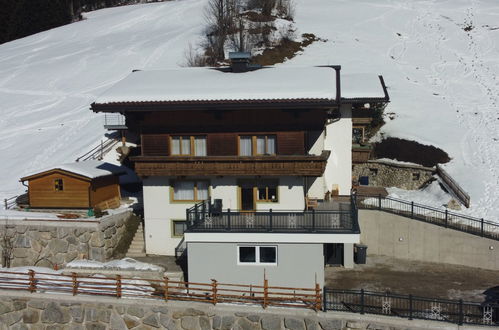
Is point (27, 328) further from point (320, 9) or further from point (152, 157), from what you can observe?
point (320, 9)

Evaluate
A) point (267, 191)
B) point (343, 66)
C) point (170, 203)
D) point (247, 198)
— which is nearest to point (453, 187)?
point (267, 191)

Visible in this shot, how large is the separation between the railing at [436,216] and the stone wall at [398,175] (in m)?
5.18

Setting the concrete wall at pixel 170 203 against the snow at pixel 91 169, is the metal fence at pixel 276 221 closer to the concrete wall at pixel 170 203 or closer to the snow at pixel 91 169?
the concrete wall at pixel 170 203

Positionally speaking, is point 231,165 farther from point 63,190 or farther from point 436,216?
point 436,216

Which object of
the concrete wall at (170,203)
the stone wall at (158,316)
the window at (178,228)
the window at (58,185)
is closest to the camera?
the stone wall at (158,316)

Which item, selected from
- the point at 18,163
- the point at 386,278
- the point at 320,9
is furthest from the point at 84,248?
the point at 320,9

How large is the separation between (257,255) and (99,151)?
73.5 ft

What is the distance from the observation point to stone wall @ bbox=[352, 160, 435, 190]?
3744cm

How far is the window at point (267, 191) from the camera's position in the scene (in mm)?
25797

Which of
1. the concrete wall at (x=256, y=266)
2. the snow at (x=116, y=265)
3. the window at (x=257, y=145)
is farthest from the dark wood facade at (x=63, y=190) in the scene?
the concrete wall at (x=256, y=266)

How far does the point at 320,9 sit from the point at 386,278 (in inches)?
2794

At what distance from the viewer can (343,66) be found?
198 ft

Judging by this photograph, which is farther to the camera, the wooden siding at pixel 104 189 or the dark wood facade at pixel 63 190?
the wooden siding at pixel 104 189

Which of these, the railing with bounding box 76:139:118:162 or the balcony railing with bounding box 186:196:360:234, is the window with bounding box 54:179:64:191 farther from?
the railing with bounding box 76:139:118:162
